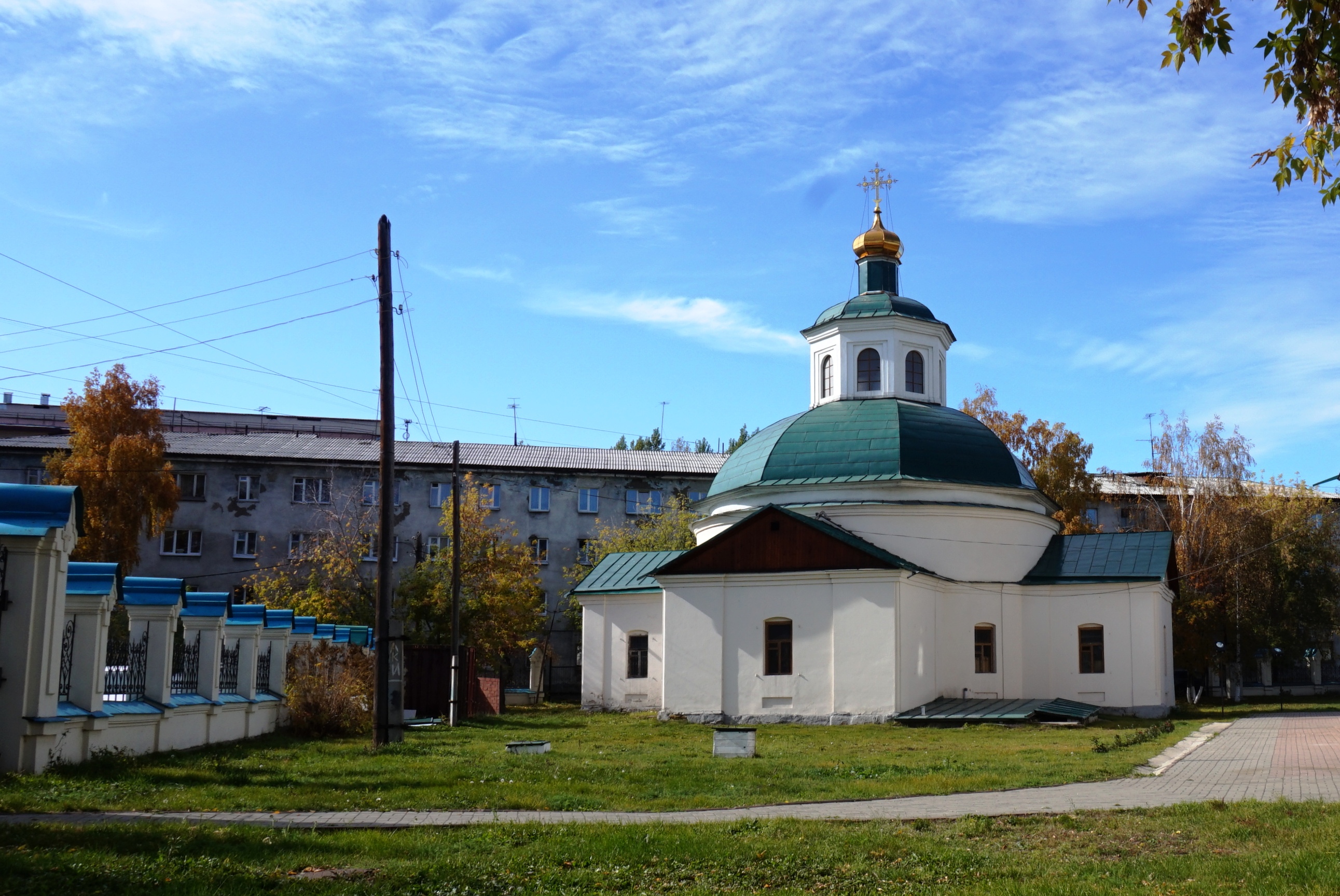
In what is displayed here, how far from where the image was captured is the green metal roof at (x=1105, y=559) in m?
31.3

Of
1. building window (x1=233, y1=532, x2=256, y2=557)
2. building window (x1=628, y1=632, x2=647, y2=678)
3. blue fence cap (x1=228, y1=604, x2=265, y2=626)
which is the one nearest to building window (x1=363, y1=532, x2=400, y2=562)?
building window (x1=233, y1=532, x2=256, y2=557)

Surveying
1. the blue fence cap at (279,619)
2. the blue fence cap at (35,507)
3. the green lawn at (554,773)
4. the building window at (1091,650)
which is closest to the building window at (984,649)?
the building window at (1091,650)

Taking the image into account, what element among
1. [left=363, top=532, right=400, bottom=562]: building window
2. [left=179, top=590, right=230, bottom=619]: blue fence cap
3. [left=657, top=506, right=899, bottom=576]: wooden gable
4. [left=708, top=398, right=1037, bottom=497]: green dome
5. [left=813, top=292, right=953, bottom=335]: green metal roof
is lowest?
[left=179, top=590, right=230, bottom=619]: blue fence cap

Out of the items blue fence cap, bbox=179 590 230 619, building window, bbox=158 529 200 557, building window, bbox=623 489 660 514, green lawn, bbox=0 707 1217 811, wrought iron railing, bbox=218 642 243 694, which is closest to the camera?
green lawn, bbox=0 707 1217 811

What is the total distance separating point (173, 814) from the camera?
1020cm

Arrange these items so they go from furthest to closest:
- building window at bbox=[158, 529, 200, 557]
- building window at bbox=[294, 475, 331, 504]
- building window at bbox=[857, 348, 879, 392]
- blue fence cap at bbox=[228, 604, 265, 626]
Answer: building window at bbox=[294, 475, 331, 504], building window at bbox=[158, 529, 200, 557], building window at bbox=[857, 348, 879, 392], blue fence cap at bbox=[228, 604, 265, 626]

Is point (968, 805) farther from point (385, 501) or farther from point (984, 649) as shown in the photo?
point (984, 649)

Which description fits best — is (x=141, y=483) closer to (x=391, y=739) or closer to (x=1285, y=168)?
(x=391, y=739)

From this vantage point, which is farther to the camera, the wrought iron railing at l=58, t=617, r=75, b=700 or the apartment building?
the apartment building

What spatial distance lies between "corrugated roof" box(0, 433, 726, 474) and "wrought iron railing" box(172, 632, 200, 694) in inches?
1304

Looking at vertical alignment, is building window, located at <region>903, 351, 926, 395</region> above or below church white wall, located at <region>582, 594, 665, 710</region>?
above

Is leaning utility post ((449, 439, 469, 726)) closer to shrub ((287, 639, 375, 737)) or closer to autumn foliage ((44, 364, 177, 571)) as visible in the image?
shrub ((287, 639, 375, 737))

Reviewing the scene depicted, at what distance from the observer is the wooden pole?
1786cm

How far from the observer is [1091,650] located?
31547 millimetres
